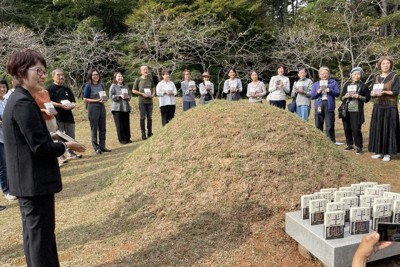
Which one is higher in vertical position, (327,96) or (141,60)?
(141,60)

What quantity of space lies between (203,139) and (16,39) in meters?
14.8

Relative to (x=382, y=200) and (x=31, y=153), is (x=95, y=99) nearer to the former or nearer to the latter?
(x=31, y=153)

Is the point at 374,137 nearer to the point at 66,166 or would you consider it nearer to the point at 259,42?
the point at 66,166

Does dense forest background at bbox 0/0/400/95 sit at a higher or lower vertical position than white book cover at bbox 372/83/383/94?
higher

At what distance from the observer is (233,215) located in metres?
3.52

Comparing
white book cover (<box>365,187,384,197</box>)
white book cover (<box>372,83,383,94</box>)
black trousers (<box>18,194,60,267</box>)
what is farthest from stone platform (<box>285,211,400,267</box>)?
white book cover (<box>372,83,383,94</box>)

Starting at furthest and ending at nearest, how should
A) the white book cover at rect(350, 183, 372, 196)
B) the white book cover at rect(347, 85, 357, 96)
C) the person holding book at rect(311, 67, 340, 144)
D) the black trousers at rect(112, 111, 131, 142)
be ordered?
the black trousers at rect(112, 111, 131, 142)
the person holding book at rect(311, 67, 340, 144)
the white book cover at rect(347, 85, 357, 96)
the white book cover at rect(350, 183, 372, 196)

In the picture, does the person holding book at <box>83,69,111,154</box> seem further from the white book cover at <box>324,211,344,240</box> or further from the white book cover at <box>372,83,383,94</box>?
the white book cover at <box>324,211,344,240</box>

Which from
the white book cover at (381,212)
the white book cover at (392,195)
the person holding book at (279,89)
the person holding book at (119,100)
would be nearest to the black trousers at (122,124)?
the person holding book at (119,100)

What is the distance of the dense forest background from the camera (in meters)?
16.8

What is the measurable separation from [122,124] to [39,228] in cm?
618

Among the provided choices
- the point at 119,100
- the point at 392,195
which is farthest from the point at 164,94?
the point at 392,195

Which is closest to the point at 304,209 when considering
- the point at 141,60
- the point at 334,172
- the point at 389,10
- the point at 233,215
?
the point at 233,215

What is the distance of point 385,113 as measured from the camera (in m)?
6.12
